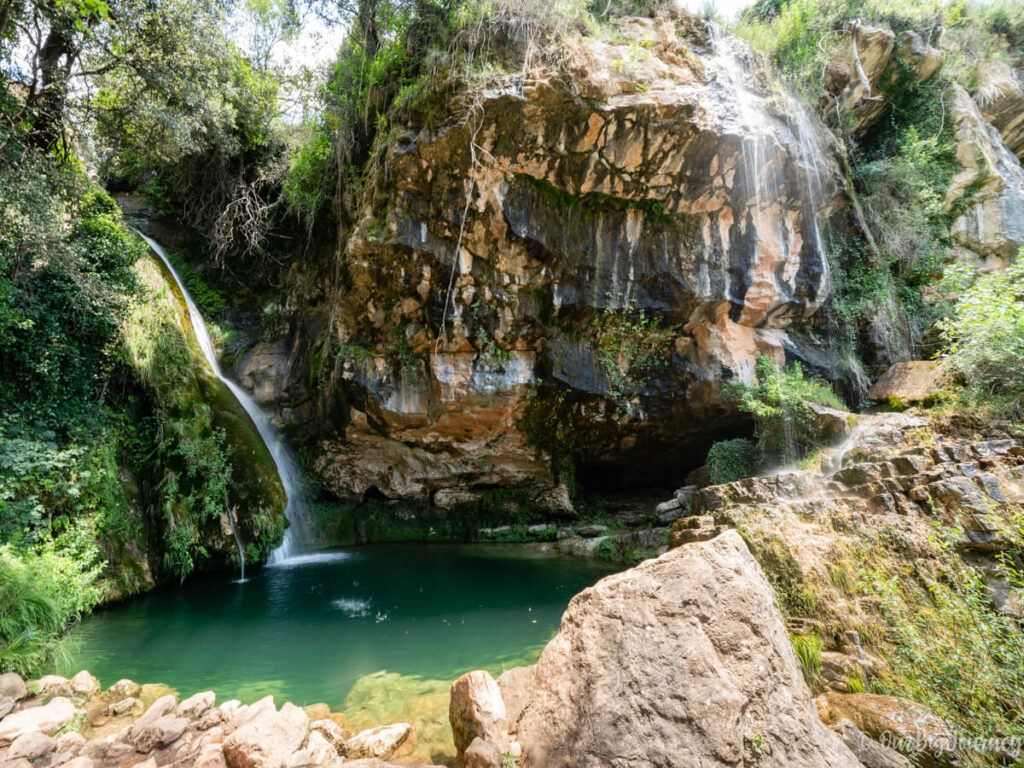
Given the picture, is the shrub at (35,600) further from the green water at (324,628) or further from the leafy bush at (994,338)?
the leafy bush at (994,338)

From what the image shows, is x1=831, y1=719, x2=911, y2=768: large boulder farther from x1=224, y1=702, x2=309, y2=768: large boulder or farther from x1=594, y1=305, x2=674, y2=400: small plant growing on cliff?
x1=594, y1=305, x2=674, y2=400: small plant growing on cliff

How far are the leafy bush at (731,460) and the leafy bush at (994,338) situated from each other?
12.7 feet

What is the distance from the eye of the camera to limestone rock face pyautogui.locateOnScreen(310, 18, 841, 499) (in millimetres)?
7609

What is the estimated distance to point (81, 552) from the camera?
213 inches

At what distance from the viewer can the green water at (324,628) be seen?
434 cm

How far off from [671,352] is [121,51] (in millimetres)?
11085

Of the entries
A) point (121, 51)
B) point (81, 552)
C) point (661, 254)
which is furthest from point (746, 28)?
point (81, 552)

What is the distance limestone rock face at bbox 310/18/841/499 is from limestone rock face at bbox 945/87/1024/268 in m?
3.73

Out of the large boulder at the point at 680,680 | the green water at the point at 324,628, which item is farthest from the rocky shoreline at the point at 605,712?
the green water at the point at 324,628

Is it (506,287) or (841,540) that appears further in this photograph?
(506,287)

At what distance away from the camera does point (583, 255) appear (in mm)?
8961

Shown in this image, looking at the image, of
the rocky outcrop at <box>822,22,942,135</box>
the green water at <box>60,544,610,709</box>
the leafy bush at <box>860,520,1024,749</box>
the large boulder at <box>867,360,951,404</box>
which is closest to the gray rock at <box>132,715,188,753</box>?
the green water at <box>60,544,610,709</box>

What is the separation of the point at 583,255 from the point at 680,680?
8.03 meters

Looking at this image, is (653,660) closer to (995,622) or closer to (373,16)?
(995,622)
